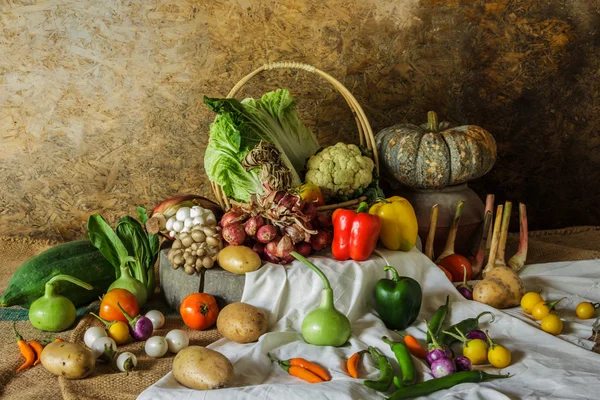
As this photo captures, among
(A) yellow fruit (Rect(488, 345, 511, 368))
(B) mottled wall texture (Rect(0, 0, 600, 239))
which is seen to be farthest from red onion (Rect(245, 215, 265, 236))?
(B) mottled wall texture (Rect(0, 0, 600, 239))

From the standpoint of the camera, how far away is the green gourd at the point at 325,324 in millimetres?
2738

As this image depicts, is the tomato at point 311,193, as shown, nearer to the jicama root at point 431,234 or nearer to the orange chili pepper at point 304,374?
the jicama root at point 431,234

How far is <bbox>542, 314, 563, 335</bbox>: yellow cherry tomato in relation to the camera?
293 cm

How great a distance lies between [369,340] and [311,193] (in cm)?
97

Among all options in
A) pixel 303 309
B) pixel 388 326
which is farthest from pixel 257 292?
pixel 388 326

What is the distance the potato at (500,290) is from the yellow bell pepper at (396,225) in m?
0.42

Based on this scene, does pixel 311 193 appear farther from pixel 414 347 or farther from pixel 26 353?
pixel 26 353

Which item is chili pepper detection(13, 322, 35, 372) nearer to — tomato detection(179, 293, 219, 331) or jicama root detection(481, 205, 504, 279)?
tomato detection(179, 293, 219, 331)

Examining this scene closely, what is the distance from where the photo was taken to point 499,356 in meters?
2.59

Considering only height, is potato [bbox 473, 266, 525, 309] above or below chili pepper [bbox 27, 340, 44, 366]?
above

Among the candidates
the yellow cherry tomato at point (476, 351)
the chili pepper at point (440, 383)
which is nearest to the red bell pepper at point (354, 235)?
the yellow cherry tomato at point (476, 351)

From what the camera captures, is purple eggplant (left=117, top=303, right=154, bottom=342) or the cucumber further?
the cucumber

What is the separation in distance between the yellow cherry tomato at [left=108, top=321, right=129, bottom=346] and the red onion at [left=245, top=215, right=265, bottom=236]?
72 cm

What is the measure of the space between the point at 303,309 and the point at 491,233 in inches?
60.9
